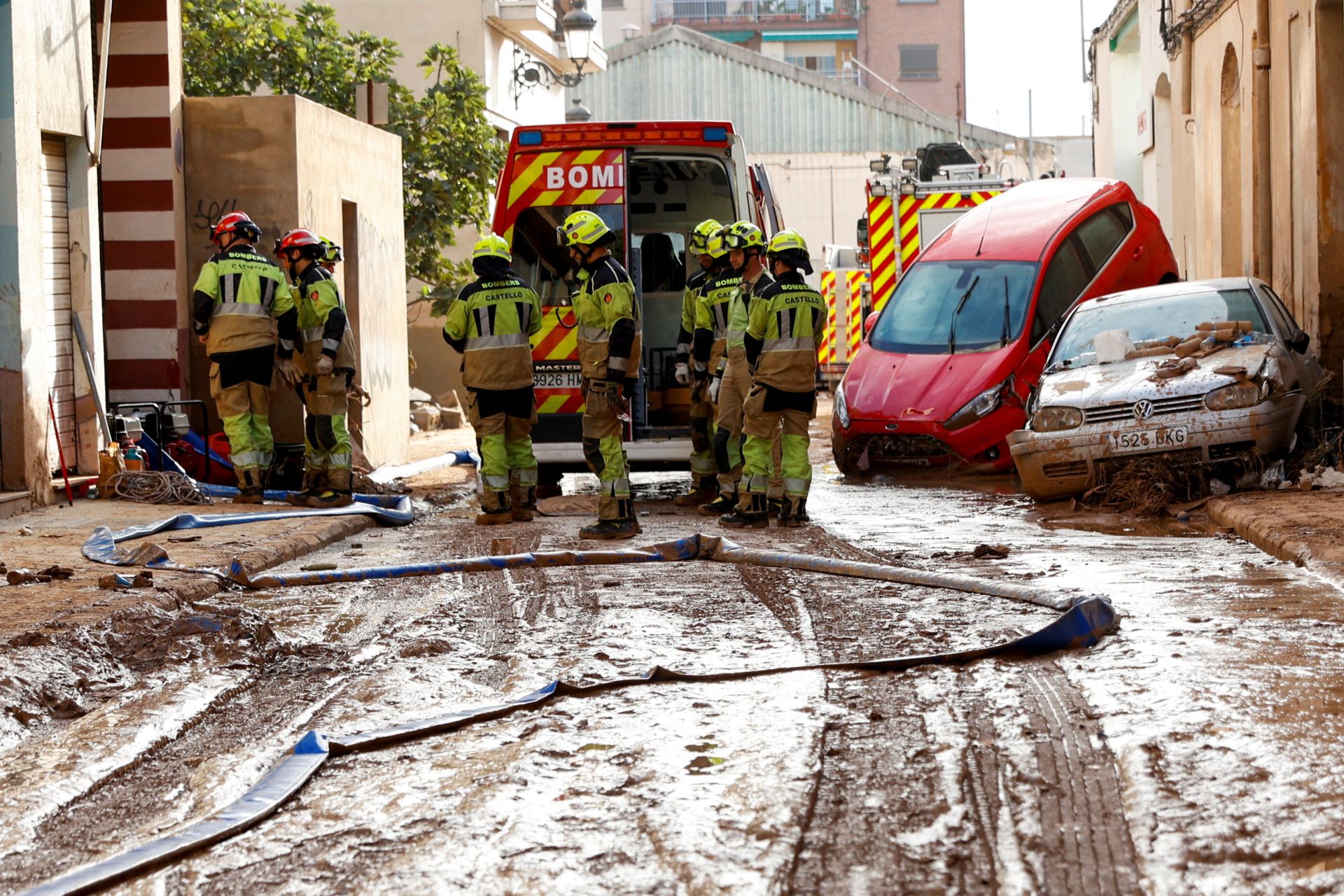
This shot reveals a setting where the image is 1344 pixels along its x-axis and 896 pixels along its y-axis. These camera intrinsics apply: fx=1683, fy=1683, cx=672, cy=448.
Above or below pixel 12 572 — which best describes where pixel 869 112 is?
above

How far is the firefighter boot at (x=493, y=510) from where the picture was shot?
35.1 feet

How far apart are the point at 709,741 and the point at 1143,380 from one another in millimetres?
7031

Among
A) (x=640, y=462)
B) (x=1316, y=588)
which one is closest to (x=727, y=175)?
(x=640, y=462)

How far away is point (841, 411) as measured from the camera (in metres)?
13.4

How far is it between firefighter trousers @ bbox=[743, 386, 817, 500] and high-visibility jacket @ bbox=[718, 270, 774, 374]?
40cm

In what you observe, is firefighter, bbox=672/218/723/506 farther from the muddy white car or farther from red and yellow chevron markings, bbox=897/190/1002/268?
red and yellow chevron markings, bbox=897/190/1002/268

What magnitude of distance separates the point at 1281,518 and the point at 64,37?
8.56 metres

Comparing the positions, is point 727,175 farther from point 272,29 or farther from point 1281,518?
point 272,29

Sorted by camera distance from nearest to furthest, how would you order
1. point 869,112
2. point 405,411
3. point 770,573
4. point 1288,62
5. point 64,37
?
point 770,573, point 64,37, point 1288,62, point 405,411, point 869,112

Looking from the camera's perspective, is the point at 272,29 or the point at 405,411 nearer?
the point at 405,411

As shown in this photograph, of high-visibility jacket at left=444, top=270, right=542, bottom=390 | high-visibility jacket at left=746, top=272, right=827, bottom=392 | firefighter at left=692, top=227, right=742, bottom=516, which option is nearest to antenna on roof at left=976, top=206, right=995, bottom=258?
firefighter at left=692, top=227, right=742, bottom=516

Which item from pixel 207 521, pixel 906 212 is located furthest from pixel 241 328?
pixel 906 212

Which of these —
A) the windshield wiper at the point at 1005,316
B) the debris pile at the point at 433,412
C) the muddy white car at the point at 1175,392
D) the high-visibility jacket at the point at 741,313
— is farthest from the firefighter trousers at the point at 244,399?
the debris pile at the point at 433,412

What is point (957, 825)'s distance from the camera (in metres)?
3.83
